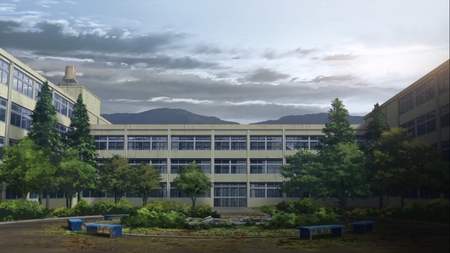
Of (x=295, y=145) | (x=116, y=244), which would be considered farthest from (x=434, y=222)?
(x=295, y=145)

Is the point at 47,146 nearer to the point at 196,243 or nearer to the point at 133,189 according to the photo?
the point at 133,189

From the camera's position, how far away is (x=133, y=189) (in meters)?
57.7

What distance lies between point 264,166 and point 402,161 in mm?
34201

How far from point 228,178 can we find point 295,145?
35.9 feet

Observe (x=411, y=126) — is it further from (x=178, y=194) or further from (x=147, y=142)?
(x=147, y=142)

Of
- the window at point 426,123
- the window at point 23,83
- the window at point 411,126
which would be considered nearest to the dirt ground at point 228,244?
the window at point 426,123

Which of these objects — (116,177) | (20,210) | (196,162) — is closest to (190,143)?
(196,162)

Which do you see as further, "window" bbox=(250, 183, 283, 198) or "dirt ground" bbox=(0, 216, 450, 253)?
"window" bbox=(250, 183, 283, 198)

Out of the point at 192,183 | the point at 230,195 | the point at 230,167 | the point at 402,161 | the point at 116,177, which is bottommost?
the point at 230,195

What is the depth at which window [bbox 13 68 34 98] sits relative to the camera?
180 ft

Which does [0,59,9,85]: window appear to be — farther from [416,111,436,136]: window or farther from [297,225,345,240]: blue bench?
[416,111,436,136]: window

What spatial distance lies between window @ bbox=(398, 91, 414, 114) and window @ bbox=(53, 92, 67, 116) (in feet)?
143

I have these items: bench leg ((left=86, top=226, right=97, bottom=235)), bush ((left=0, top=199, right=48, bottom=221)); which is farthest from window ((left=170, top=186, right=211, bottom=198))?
bench leg ((left=86, top=226, right=97, bottom=235))

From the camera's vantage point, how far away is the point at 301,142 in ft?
249
